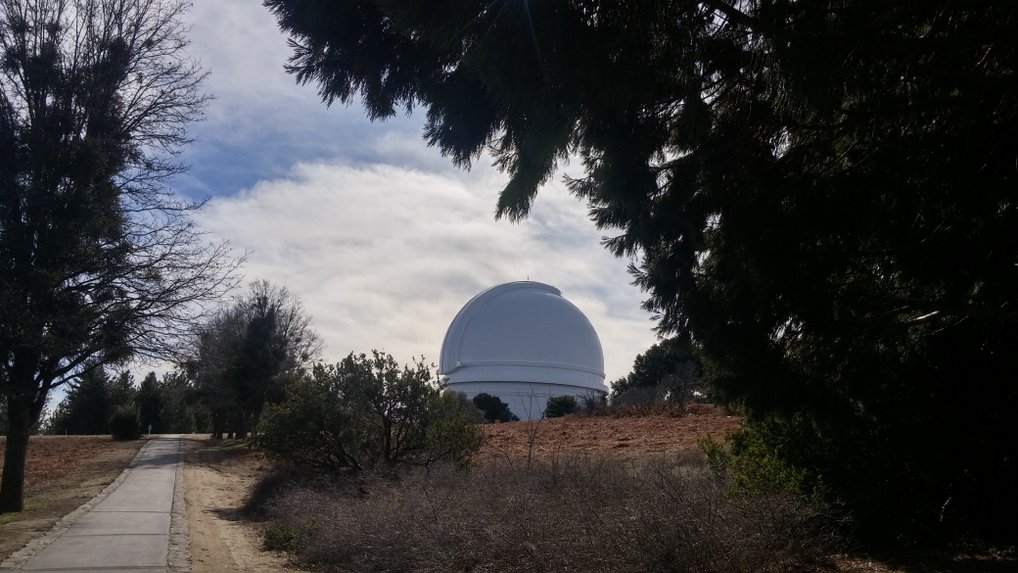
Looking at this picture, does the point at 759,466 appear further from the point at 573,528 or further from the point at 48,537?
the point at 48,537

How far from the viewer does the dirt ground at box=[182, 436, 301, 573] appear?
33.6 feet

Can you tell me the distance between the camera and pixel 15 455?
15117 mm

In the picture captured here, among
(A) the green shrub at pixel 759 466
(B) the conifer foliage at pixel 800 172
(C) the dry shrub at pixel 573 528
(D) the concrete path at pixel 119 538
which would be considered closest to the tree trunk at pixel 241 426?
(D) the concrete path at pixel 119 538

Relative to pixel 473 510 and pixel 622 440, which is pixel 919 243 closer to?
pixel 473 510

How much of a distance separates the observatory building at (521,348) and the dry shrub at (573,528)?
48.0 meters

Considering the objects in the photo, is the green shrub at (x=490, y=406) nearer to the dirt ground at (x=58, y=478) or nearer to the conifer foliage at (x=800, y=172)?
the dirt ground at (x=58, y=478)

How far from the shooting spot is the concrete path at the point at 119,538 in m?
8.85

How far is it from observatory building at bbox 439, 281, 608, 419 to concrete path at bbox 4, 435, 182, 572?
4295cm

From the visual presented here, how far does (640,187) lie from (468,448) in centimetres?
1104

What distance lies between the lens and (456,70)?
6.68m

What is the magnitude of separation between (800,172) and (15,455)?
1509 cm

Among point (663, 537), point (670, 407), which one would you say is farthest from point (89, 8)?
point (670, 407)

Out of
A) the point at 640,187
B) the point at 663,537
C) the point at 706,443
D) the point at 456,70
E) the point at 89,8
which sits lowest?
the point at 663,537

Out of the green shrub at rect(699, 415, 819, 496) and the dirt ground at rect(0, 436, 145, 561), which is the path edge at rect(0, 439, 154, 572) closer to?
the dirt ground at rect(0, 436, 145, 561)
